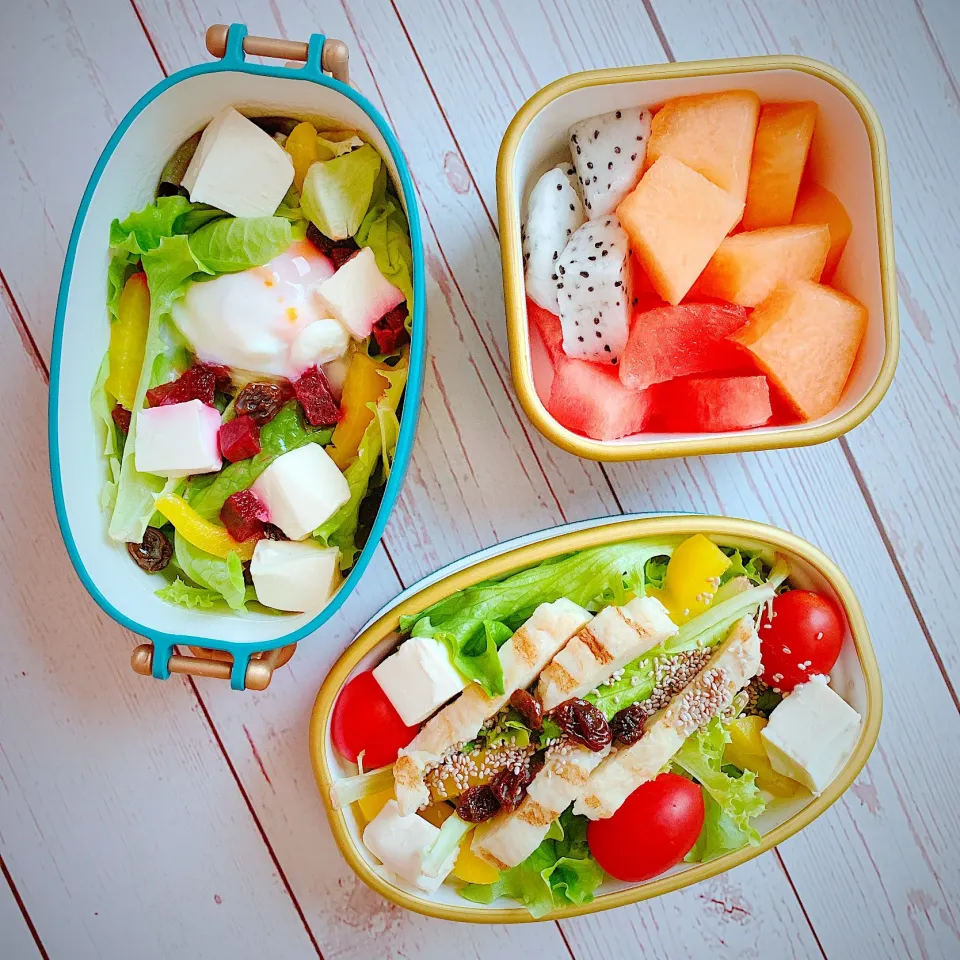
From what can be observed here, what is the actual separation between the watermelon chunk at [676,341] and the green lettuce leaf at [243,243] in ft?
1.51

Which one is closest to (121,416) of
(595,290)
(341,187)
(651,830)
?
(341,187)

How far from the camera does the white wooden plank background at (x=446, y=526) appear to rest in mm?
1169

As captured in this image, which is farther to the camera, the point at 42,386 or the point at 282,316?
the point at 42,386

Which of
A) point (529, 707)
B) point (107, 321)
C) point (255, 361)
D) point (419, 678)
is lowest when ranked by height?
point (529, 707)

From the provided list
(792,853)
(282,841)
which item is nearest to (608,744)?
(792,853)

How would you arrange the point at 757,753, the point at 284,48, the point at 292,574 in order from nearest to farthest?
the point at 284,48, the point at 292,574, the point at 757,753

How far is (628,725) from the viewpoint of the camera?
1.07 m

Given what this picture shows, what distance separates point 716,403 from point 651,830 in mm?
553

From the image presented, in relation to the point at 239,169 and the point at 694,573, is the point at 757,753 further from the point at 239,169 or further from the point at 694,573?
the point at 239,169

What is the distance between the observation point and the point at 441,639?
3.37 feet

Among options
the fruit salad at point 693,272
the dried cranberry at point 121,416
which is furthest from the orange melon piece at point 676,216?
the dried cranberry at point 121,416

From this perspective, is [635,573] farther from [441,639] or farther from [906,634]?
[906,634]

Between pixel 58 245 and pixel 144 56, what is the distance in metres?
0.30

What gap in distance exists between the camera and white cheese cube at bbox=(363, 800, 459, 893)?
A: 3.46 ft
